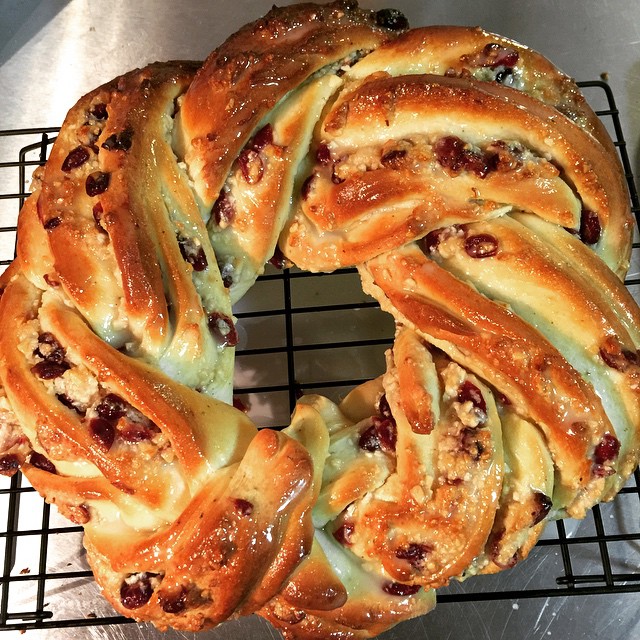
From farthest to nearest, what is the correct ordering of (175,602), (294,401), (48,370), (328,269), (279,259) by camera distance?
(294,401)
(279,259)
(328,269)
(48,370)
(175,602)

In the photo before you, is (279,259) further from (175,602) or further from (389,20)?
(175,602)

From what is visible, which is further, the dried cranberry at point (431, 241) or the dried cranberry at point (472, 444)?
the dried cranberry at point (431, 241)

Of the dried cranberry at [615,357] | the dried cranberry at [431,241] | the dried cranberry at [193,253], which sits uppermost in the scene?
the dried cranberry at [193,253]

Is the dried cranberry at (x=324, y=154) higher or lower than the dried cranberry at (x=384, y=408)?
higher

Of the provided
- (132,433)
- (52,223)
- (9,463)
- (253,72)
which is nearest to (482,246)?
(253,72)

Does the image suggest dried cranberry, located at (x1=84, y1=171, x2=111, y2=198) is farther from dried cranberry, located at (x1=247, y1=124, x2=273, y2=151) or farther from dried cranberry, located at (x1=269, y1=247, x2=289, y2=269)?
dried cranberry, located at (x1=269, y1=247, x2=289, y2=269)

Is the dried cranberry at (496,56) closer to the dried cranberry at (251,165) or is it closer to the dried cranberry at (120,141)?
the dried cranberry at (251,165)

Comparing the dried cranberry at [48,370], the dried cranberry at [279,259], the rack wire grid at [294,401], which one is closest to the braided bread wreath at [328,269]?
the dried cranberry at [48,370]

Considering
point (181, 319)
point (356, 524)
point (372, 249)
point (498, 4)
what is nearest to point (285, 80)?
point (372, 249)
